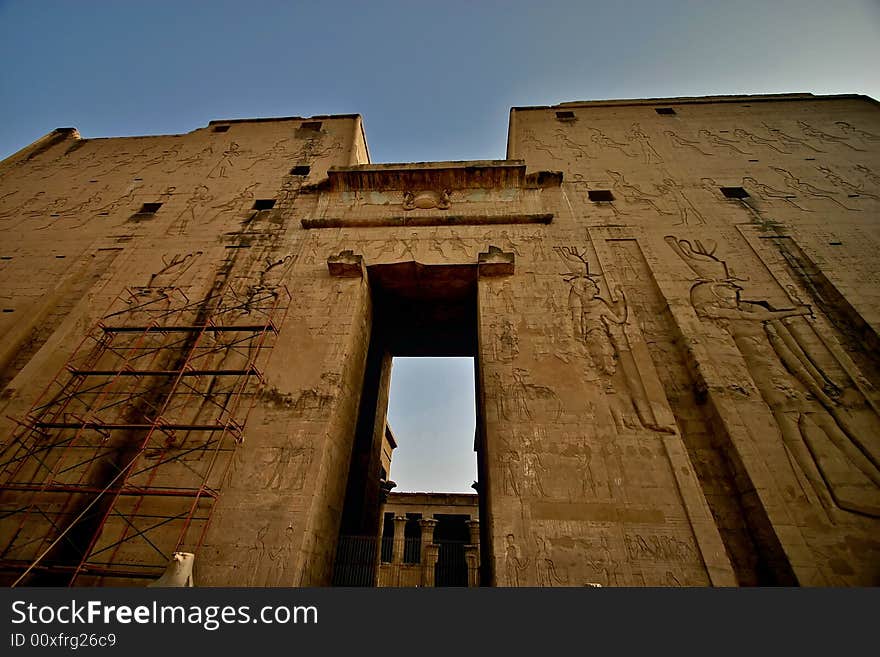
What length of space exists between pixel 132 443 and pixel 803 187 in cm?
1699

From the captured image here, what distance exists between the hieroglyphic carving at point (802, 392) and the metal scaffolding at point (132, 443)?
9138mm

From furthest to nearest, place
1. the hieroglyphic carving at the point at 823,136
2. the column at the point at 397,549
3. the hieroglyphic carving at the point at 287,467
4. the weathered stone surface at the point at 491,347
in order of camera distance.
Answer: the column at the point at 397,549 < the hieroglyphic carving at the point at 823,136 < the hieroglyphic carving at the point at 287,467 < the weathered stone surface at the point at 491,347

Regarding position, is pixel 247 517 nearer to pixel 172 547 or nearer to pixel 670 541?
pixel 172 547

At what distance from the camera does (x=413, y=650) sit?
2.83m

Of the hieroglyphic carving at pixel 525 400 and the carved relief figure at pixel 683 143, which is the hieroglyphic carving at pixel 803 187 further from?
the hieroglyphic carving at pixel 525 400

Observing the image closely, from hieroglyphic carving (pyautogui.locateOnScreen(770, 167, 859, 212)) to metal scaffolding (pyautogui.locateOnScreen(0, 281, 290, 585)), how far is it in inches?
546

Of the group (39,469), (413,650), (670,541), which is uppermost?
(39,469)

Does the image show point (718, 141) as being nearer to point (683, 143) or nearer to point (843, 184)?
point (683, 143)

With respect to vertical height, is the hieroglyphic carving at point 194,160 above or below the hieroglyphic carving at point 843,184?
above

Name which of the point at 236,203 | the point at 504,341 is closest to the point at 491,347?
the point at 504,341

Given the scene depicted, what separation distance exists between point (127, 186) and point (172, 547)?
12.3 m

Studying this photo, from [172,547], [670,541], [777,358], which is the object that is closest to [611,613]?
[670,541]

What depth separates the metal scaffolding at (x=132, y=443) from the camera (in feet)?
18.6

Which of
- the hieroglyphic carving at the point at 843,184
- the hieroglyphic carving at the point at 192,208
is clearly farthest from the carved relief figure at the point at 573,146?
the hieroglyphic carving at the point at 192,208
